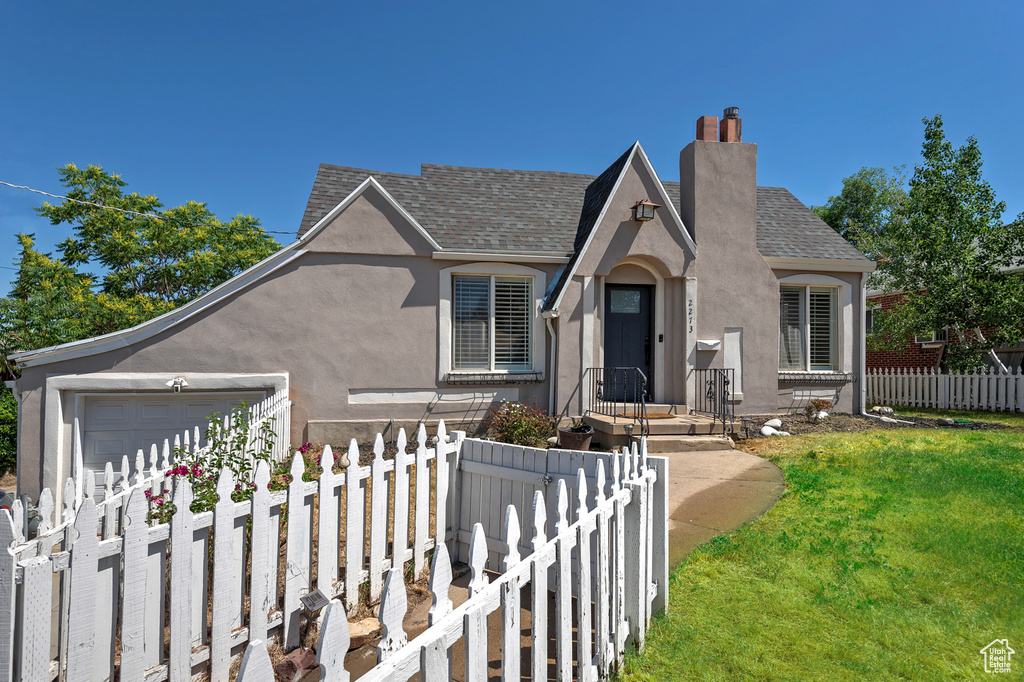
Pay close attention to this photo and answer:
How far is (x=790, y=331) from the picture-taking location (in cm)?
1167

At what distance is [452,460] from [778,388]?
9.21 m

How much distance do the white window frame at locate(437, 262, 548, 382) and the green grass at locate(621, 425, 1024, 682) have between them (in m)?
5.46

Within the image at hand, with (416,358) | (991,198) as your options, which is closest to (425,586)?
(416,358)

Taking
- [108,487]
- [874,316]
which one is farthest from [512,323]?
[874,316]

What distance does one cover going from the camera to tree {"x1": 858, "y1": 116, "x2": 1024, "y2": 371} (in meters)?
13.4

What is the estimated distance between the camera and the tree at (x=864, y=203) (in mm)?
29000

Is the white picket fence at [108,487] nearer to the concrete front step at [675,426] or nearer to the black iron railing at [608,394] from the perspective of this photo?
the concrete front step at [675,426]

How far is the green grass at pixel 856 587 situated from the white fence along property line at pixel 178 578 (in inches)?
78.4

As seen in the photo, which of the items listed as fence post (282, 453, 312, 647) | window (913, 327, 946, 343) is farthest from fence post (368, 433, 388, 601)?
window (913, 327, 946, 343)

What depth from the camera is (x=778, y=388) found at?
1127cm

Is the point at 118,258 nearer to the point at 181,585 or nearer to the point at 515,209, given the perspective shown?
the point at 515,209

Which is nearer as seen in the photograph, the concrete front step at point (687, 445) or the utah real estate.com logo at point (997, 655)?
the utah real estate.com logo at point (997, 655)

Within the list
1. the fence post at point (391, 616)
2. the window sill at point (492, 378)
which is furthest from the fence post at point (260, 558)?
the window sill at point (492, 378)

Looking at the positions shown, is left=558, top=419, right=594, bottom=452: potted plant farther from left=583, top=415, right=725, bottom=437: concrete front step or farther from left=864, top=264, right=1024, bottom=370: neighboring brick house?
left=864, top=264, right=1024, bottom=370: neighboring brick house
